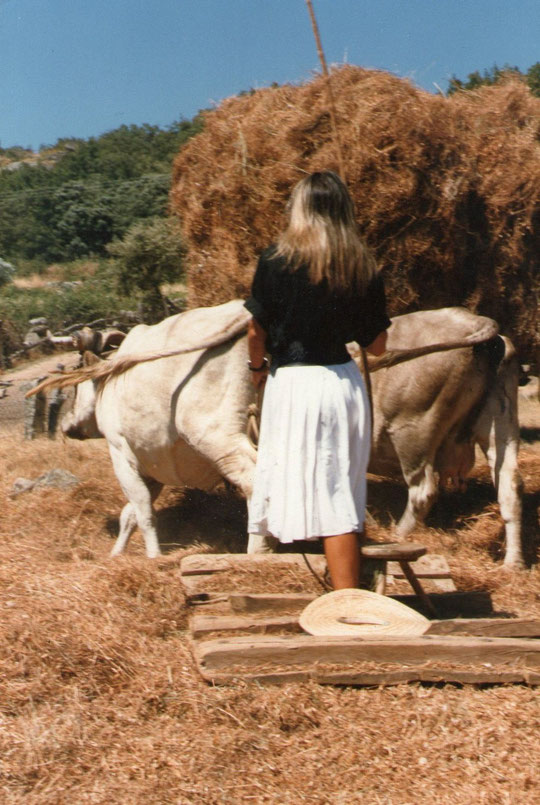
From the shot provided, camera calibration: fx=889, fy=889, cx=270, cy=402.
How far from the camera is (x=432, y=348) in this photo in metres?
6.11

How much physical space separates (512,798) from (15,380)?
17642mm

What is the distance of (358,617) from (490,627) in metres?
0.60

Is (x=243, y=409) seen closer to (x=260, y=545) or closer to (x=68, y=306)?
(x=260, y=545)

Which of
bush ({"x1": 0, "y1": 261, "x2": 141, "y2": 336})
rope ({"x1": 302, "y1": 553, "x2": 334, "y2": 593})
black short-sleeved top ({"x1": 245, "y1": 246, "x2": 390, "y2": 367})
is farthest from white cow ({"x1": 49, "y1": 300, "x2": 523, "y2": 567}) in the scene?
bush ({"x1": 0, "y1": 261, "x2": 141, "y2": 336})

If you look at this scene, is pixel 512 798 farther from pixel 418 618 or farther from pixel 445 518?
pixel 445 518

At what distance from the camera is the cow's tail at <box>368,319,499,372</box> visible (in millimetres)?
6031

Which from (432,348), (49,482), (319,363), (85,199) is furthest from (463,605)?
(85,199)

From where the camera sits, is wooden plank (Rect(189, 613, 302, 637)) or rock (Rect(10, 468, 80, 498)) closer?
wooden plank (Rect(189, 613, 302, 637))

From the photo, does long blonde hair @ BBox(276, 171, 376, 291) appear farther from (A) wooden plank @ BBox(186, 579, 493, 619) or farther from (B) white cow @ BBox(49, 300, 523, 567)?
(B) white cow @ BBox(49, 300, 523, 567)

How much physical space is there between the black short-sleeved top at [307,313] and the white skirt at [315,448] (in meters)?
0.08

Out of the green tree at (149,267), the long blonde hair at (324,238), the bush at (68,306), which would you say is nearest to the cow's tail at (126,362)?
the long blonde hair at (324,238)

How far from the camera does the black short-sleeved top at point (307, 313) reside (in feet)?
12.7

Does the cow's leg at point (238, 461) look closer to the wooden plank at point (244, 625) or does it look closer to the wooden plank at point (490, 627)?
the wooden plank at point (244, 625)

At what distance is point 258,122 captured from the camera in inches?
255
